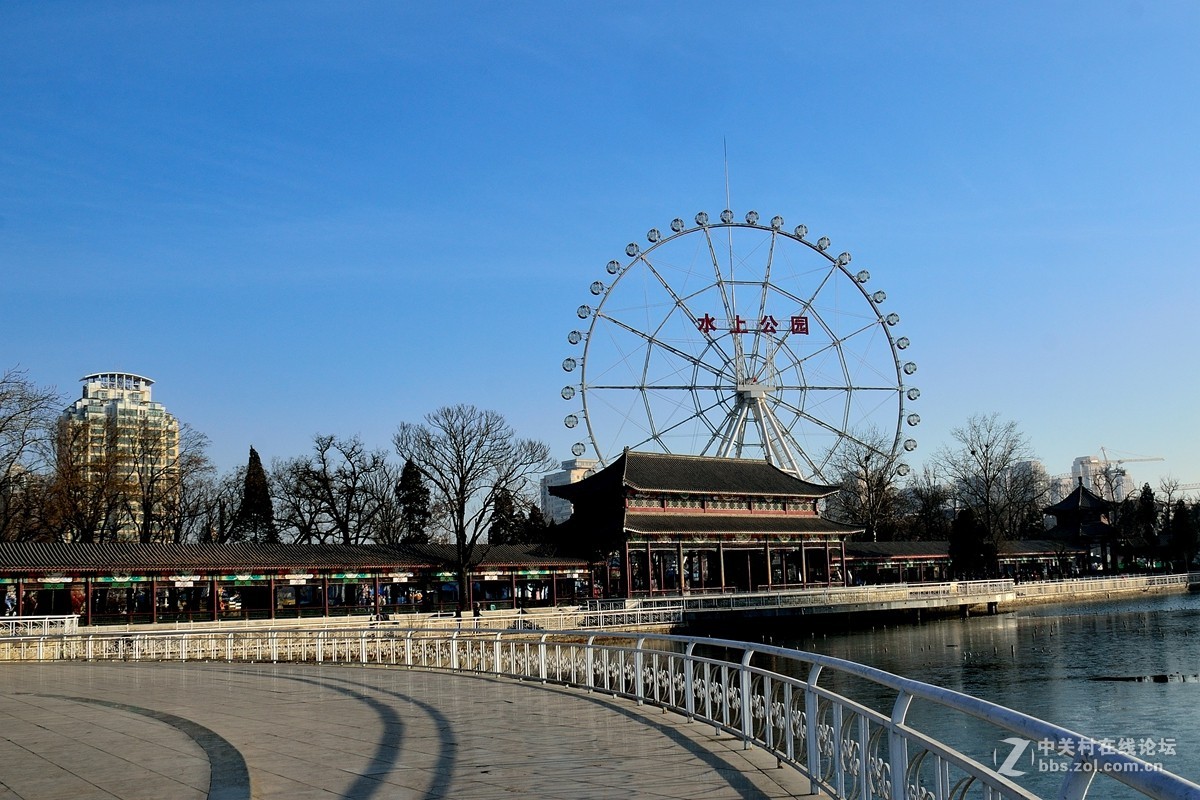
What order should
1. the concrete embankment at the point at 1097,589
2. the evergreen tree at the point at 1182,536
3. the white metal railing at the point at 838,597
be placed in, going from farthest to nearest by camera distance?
the evergreen tree at the point at 1182,536 → the concrete embankment at the point at 1097,589 → the white metal railing at the point at 838,597

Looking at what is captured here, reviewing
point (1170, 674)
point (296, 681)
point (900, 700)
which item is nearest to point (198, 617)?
point (296, 681)

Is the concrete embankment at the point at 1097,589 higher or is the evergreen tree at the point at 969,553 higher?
the evergreen tree at the point at 969,553

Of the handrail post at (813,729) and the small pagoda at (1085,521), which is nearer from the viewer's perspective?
the handrail post at (813,729)

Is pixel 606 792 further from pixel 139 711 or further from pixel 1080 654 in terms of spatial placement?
pixel 1080 654

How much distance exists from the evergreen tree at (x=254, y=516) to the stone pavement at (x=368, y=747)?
5399cm

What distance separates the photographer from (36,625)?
120ft

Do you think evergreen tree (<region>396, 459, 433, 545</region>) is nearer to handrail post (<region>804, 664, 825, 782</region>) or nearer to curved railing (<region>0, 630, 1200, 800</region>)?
curved railing (<region>0, 630, 1200, 800</region>)

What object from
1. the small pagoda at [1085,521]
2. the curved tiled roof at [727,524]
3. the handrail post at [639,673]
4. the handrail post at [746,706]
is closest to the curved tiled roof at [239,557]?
the curved tiled roof at [727,524]

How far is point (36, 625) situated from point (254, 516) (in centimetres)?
3385

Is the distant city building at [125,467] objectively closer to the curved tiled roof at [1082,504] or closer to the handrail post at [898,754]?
the handrail post at [898,754]

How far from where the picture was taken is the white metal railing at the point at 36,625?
34375 millimetres

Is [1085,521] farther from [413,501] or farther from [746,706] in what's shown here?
[746,706]

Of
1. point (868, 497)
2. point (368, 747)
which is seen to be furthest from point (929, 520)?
point (368, 747)

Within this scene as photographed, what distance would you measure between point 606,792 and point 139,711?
28.3 ft
